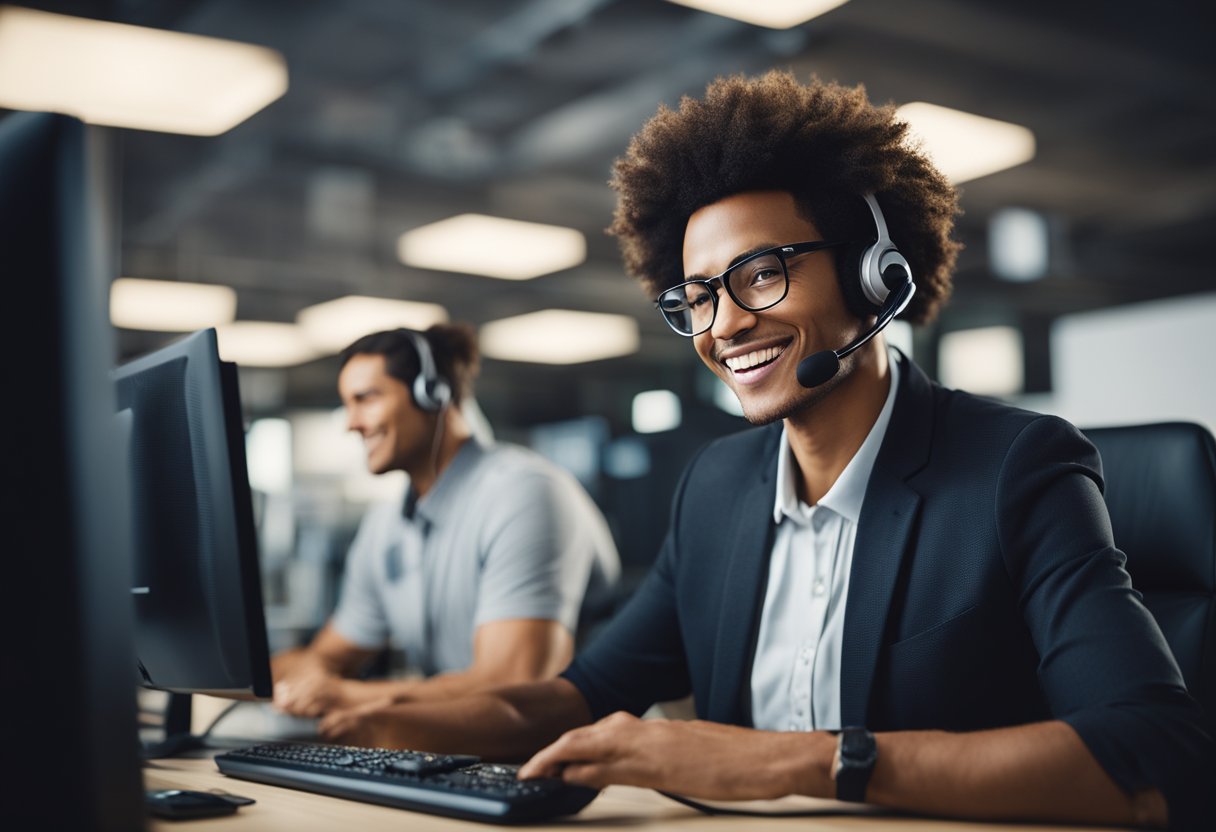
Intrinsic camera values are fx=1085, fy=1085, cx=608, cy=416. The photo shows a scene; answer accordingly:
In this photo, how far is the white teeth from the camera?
1.36 meters

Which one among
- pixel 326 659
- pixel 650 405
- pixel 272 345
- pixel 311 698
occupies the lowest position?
pixel 326 659

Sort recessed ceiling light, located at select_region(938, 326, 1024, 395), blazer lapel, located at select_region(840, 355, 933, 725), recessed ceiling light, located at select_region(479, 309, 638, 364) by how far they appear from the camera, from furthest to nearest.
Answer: recessed ceiling light, located at select_region(479, 309, 638, 364), recessed ceiling light, located at select_region(938, 326, 1024, 395), blazer lapel, located at select_region(840, 355, 933, 725)

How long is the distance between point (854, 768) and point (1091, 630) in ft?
0.90

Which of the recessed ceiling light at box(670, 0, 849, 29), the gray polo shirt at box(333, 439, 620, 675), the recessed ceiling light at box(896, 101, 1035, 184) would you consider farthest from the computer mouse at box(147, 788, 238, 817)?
the recessed ceiling light at box(896, 101, 1035, 184)

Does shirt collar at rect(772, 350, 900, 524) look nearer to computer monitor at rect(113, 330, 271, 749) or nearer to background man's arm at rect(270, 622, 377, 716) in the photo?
computer monitor at rect(113, 330, 271, 749)

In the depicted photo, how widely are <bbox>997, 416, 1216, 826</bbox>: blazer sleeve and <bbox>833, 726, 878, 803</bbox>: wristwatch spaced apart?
176 millimetres

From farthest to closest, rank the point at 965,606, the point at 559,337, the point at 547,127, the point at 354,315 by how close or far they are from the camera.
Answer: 1. the point at 559,337
2. the point at 354,315
3. the point at 547,127
4. the point at 965,606

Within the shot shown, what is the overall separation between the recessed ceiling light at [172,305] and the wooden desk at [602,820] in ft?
16.9

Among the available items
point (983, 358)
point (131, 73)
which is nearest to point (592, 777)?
point (131, 73)

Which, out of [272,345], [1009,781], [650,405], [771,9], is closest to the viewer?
[1009,781]

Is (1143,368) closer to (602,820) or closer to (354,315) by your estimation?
(354,315)

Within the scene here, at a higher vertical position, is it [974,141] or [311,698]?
[974,141]

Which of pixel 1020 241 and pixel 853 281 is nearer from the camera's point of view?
pixel 853 281

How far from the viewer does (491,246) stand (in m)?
5.28
